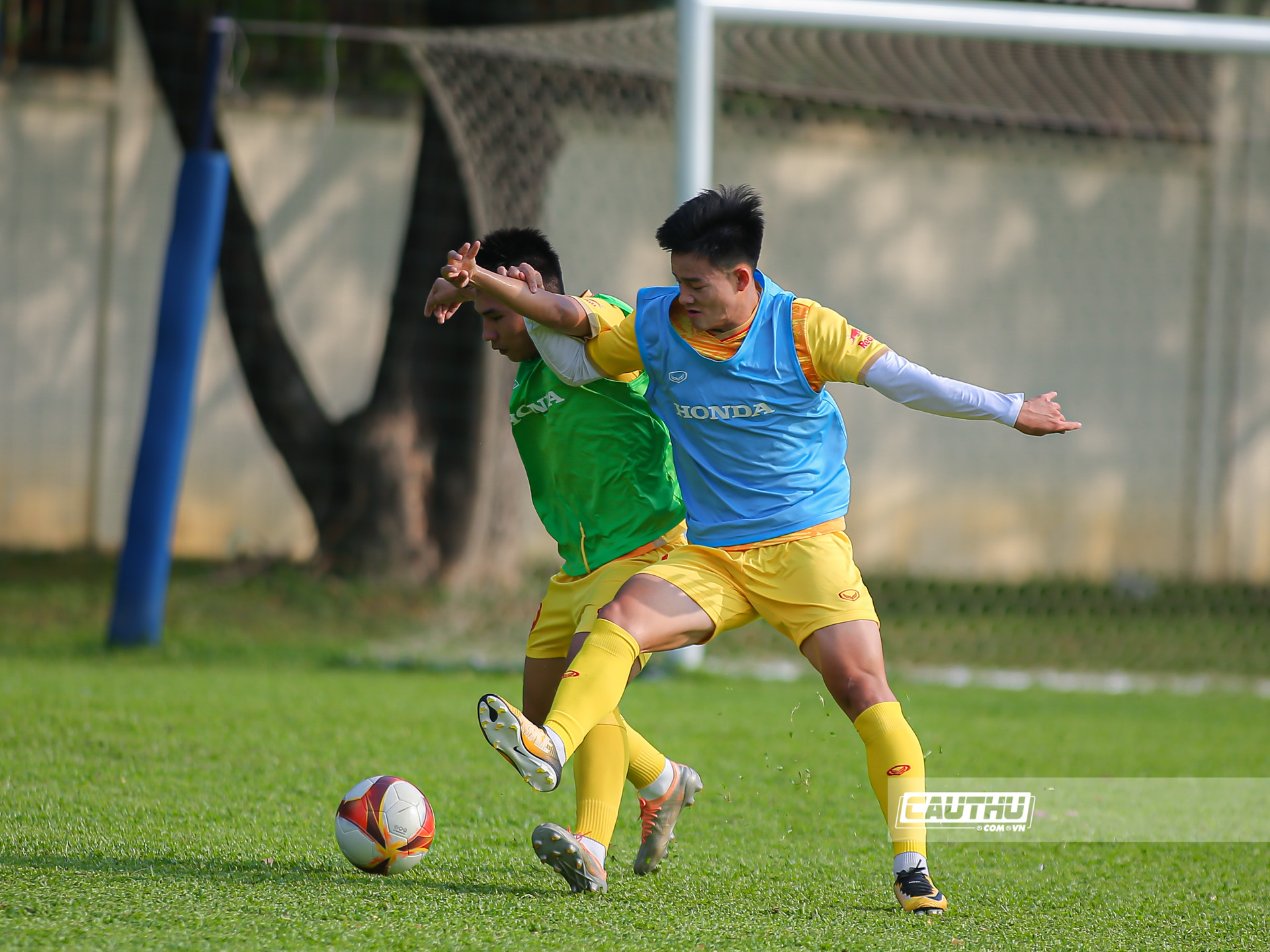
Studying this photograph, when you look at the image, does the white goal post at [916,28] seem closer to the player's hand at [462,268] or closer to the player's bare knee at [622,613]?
the player's hand at [462,268]

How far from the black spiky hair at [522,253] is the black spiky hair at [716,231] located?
0.53 m

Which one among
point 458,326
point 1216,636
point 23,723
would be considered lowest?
point 1216,636

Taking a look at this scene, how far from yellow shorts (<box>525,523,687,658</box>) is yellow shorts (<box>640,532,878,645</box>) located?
0.11 meters

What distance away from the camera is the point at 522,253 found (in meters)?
3.84

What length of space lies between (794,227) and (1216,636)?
4.50 meters

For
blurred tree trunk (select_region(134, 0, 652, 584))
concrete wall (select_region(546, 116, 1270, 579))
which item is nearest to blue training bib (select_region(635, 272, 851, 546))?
concrete wall (select_region(546, 116, 1270, 579))

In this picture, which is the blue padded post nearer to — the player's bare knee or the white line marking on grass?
the white line marking on grass

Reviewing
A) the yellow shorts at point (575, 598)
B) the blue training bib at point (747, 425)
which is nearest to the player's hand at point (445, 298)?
the blue training bib at point (747, 425)

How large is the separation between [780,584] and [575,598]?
59cm

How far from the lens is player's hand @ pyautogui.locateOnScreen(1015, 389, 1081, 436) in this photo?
321 centimetres

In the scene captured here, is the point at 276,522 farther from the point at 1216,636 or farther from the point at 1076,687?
the point at 1216,636

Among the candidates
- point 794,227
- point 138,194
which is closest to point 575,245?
point 794,227

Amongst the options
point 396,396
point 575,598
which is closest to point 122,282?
point 396,396

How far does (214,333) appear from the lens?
35.8 ft
